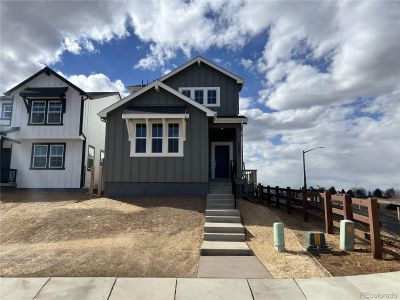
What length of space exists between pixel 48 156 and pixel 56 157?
1.78 feet

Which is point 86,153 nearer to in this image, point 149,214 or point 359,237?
point 149,214

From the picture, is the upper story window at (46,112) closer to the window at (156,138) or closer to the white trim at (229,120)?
the window at (156,138)

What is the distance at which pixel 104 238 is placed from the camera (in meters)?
10.7

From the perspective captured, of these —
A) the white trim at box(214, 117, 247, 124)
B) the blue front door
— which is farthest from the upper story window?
the white trim at box(214, 117, 247, 124)

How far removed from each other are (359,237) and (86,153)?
18.1 metres

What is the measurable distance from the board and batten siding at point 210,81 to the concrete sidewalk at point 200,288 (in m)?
14.3

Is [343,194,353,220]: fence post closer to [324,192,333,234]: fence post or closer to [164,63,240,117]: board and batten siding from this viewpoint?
[324,192,333,234]: fence post

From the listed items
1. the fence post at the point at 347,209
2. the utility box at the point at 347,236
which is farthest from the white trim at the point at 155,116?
the utility box at the point at 347,236

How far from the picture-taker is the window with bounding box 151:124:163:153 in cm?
1694

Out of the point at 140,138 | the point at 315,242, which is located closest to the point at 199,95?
the point at 140,138

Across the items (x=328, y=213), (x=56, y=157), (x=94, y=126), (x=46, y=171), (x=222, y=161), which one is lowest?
(x=328, y=213)

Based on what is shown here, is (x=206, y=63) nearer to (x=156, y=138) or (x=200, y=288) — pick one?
(x=156, y=138)

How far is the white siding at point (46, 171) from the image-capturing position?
2169 centimetres

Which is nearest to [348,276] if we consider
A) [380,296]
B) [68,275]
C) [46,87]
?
[380,296]
